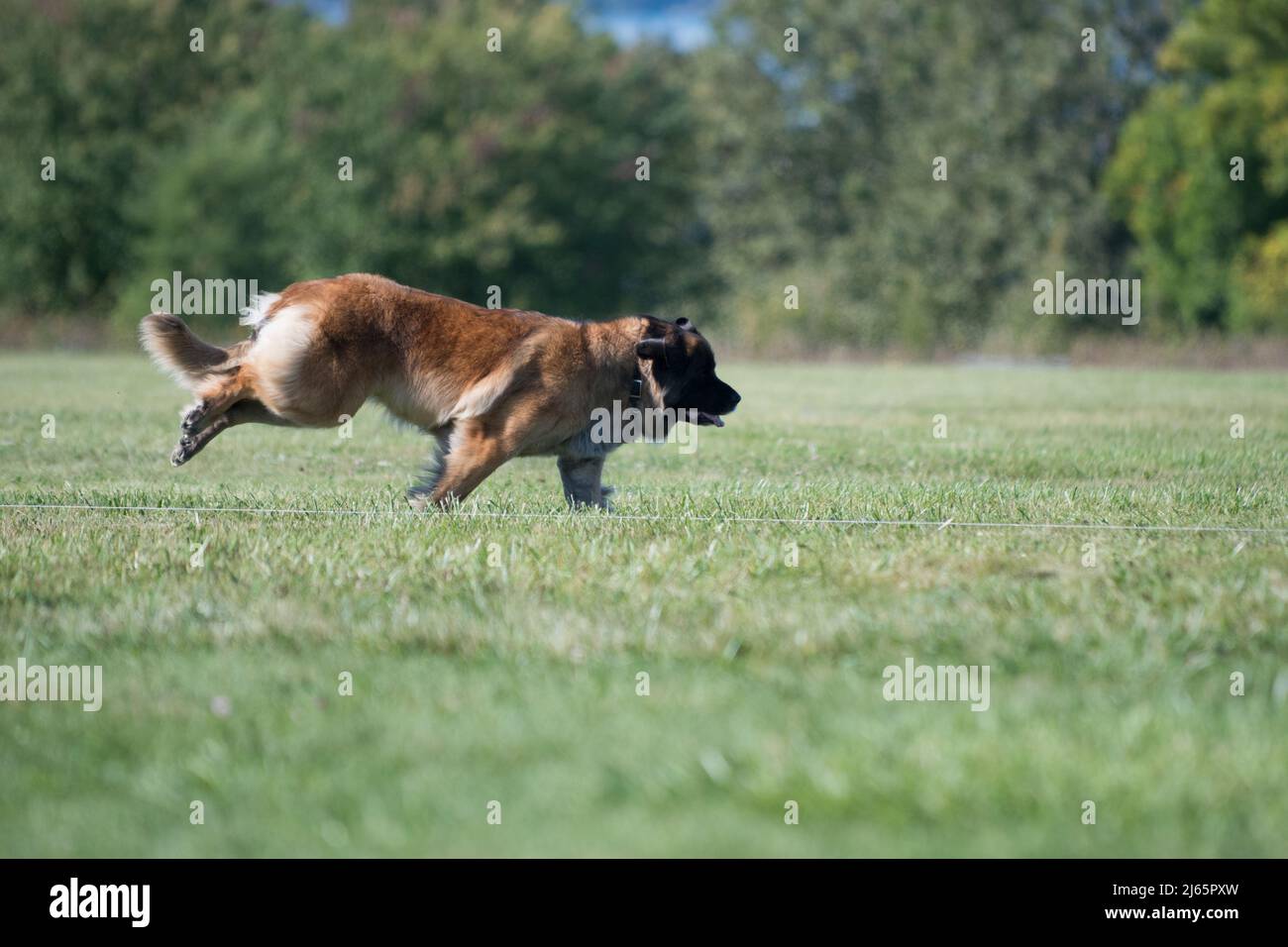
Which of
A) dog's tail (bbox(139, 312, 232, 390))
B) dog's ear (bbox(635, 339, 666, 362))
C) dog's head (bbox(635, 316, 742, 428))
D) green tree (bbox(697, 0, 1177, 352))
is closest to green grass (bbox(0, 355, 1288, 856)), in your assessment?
dog's head (bbox(635, 316, 742, 428))

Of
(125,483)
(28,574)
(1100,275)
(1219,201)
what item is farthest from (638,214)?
(28,574)

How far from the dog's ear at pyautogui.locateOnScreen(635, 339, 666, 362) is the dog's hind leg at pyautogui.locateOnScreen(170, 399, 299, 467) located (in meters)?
1.92

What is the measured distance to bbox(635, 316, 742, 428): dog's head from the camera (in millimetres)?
7863

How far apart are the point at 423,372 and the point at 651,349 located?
1266 millimetres

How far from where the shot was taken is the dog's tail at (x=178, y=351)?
7.61 m

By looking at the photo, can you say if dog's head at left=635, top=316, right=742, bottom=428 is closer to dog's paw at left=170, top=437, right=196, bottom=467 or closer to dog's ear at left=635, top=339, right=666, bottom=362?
dog's ear at left=635, top=339, right=666, bottom=362

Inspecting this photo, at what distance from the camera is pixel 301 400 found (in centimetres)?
733

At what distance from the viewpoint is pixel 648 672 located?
4293 mm
